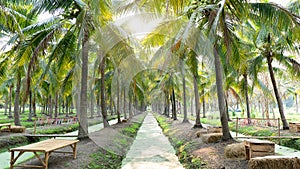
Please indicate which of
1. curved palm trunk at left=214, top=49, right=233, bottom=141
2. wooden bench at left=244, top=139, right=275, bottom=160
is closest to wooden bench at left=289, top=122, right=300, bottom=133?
curved palm trunk at left=214, top=49, right=233, bottom=141

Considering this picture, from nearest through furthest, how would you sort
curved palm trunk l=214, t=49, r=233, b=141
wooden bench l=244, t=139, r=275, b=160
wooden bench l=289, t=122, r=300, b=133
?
1. wooden bench l=244, t=139, r=275, b=160
2. curved palm trunk l=214, t=49, r=233, b=141
3. wooden bench l=289, t=122, r=300, b=133

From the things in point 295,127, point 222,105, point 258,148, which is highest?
point 222,105

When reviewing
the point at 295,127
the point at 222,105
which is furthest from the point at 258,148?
the point at 295,127

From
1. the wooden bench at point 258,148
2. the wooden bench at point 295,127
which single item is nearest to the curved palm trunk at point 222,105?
the wooden bench at point 258,148

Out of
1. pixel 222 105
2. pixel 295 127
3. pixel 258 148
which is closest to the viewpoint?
pixel 258 148

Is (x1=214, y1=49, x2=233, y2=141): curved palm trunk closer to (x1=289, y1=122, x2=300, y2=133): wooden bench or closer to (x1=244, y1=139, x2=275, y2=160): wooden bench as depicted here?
(x1=244, y1=139, x2=275, y2=160): wooden bench

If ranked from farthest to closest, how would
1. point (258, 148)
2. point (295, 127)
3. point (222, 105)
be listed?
point (295, 127)
point (222, 105)
point (258, 148)

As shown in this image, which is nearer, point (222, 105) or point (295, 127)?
point (222, 105)

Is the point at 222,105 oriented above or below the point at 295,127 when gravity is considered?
above

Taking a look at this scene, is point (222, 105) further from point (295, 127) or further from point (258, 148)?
point (295, 127)

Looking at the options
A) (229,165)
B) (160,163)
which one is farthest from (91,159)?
(229,165)

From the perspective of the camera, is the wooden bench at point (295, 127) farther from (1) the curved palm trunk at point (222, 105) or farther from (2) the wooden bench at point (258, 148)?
(2) the wooden bench at point (258, 148)

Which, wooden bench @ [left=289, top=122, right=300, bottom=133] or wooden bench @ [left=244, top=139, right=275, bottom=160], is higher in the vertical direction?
wooden bench @ [left=244, top=139, right=275, bottom=160]

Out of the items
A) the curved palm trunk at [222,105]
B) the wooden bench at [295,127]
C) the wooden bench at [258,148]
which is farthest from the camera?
the wooden bench at [295,127]
